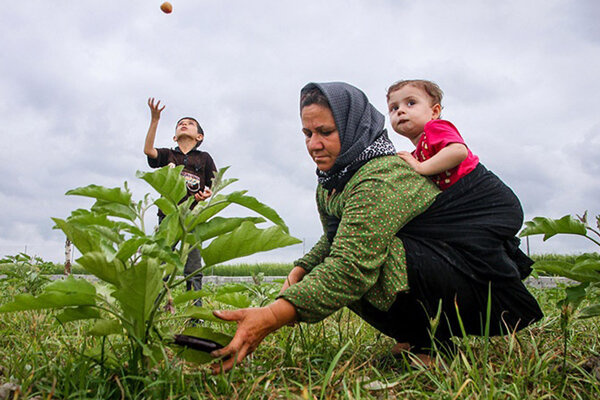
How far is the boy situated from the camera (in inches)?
183

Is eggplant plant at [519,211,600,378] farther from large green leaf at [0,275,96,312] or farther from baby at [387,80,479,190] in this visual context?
large green leaf at [0,275,96,312]

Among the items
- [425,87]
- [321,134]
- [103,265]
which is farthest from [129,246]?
[425,87]

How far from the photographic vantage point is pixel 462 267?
2.02 m

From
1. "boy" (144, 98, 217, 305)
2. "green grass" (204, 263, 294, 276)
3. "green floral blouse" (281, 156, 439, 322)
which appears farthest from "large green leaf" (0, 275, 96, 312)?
"green grass" (204, 263, 294, 276)

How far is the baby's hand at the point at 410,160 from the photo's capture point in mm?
2143

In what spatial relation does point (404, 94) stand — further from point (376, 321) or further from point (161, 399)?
point (161, 399)

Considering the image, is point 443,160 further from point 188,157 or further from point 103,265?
point 188,157

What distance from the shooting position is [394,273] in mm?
1917

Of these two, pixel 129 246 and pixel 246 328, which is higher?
pixel 129 246

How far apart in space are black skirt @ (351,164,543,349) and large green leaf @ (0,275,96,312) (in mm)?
1113

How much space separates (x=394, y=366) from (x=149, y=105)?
346 centimetres

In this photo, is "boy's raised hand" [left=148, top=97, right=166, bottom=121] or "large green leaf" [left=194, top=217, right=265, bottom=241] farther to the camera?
"boy's raised hand" [left=148, top=97, right=166, bottom=121]

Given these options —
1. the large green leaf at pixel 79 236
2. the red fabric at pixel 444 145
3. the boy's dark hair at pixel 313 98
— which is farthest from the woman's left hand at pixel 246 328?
the red fabric at pixel 444 145

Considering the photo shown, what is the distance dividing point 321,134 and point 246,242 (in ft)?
2.39
